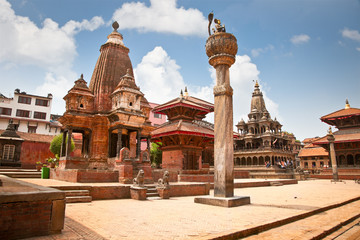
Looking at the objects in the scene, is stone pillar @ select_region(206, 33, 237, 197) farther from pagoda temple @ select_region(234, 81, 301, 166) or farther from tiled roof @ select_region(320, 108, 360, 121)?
pagoda temple @ select_region(234, 81, 301, 166)

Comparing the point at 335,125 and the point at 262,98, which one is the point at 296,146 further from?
the point at 335,125

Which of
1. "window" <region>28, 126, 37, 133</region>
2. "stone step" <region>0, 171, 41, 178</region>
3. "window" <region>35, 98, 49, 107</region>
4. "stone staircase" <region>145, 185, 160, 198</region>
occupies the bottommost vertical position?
"stone staircase" <region>145, 185, 160, 198</region>

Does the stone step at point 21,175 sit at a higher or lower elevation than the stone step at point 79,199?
higher

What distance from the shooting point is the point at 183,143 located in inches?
896

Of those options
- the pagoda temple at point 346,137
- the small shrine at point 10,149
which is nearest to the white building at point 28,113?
the small shrine at point 10,149

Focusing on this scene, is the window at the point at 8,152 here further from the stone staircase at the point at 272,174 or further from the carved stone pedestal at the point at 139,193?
the stone staircase at the point at 272,174

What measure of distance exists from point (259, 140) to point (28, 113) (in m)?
48.0

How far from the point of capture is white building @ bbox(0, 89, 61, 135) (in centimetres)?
4275

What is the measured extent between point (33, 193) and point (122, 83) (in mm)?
14115

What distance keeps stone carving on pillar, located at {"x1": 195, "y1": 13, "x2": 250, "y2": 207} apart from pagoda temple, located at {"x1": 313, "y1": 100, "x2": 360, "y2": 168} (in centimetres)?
3498

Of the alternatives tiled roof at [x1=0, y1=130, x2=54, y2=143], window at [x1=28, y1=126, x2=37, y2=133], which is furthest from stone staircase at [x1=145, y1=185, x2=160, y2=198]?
window at [x1=28, y1=126, x2=37, y2=133]

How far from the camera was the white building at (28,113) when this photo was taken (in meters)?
42.8

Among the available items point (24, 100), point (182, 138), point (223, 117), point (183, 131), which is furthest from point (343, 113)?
point (24, 100)

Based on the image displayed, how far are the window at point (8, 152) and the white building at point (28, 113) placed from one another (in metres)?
16.6
